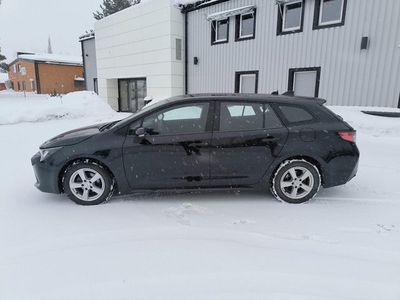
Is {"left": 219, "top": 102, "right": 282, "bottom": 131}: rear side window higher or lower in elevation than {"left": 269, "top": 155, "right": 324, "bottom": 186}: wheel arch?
higher

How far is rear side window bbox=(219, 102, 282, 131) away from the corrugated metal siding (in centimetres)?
631

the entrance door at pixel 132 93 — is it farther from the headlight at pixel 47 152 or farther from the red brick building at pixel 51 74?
the red brick building at pixel 51 74

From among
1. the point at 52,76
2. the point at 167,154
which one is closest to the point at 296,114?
the point at 167,154

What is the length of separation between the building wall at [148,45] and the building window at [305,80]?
530 cm

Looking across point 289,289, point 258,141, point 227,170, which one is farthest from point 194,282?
point 258,141

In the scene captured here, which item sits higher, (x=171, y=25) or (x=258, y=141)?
(x=171, y=25)

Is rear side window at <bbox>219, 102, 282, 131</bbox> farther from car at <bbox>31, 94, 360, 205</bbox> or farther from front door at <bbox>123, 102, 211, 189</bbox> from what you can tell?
front door at <bbox>123, 102, 211, 189</bbox>

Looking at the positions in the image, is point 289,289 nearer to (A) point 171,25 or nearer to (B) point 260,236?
(B) point 260,236

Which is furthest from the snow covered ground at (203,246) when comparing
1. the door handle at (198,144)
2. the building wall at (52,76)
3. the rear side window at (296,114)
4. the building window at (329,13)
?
the building wall at (52,76)

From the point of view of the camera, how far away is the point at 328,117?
11.9 ft

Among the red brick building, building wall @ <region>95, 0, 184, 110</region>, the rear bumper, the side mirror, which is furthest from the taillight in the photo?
the red brick building

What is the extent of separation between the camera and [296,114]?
3615 millimetres

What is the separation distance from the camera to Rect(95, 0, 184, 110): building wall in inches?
481

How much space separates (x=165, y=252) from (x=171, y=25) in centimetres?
1151
